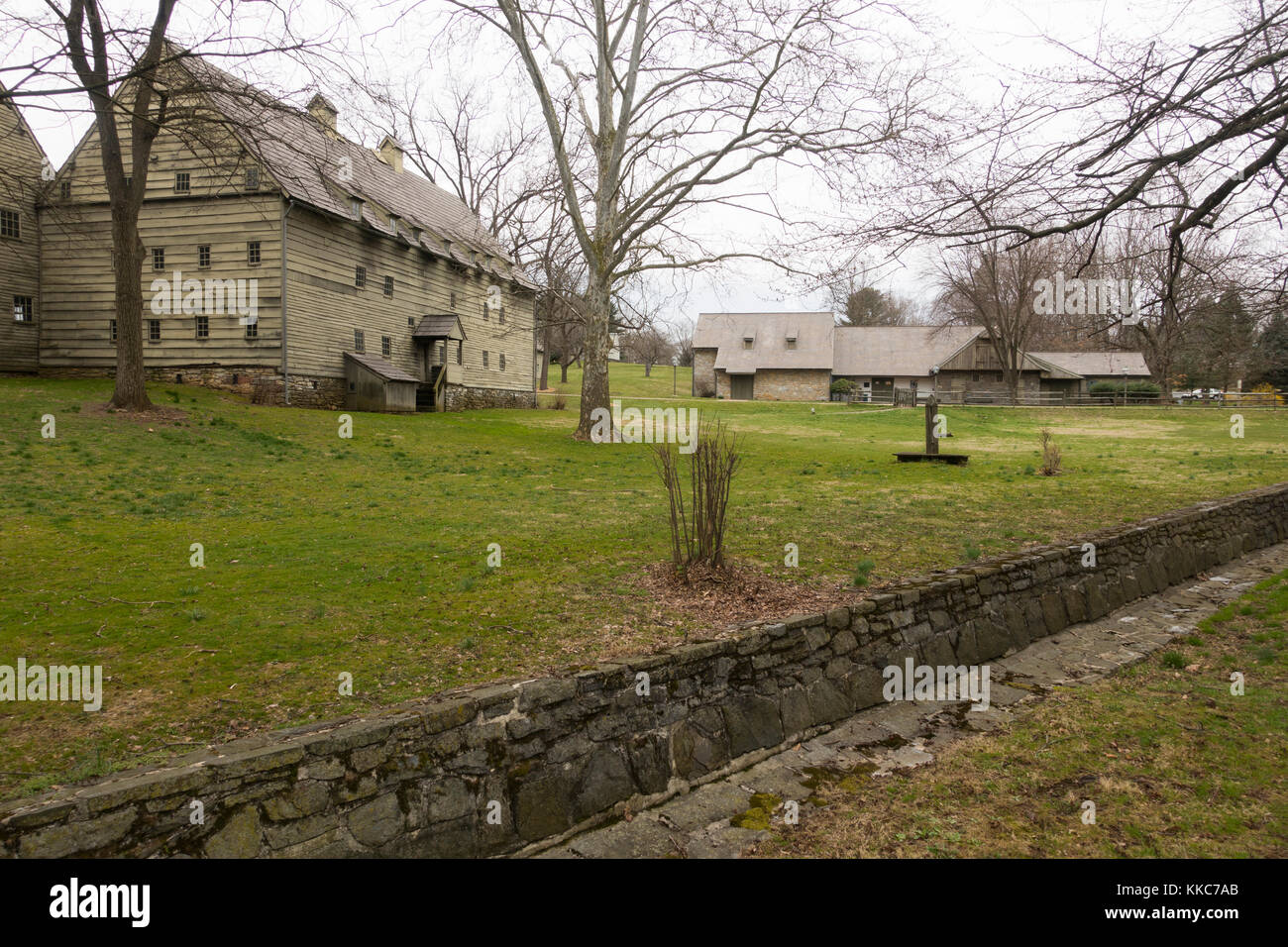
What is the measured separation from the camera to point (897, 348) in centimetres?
5859

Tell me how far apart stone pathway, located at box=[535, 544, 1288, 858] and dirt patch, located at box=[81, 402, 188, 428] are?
16213 millimetres

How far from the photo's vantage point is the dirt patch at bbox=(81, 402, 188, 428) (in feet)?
54.0

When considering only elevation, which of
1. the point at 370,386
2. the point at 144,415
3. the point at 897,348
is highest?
the point at 897,348

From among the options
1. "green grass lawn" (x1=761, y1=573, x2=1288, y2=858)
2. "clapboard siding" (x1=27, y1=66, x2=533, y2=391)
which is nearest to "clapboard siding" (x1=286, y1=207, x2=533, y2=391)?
"clapboard siding" (x1=27, y1=66, x2=533, y2=391)

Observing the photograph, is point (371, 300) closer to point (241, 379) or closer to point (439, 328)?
point (439, 328)

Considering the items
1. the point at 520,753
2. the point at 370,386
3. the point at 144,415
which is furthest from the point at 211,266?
the point at 520,753

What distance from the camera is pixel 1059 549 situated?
9.39m

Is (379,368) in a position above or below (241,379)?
above

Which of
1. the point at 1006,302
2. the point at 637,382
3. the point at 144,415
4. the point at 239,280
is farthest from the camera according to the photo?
the point at 637,382

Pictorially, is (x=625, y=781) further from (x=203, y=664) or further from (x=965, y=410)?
(x=965, y=410)

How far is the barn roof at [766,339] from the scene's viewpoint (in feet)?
183

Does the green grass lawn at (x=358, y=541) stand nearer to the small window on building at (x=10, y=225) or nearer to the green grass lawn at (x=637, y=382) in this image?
the small window on building at (x=10, y=225)

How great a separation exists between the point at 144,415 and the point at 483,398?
17.8 meters
